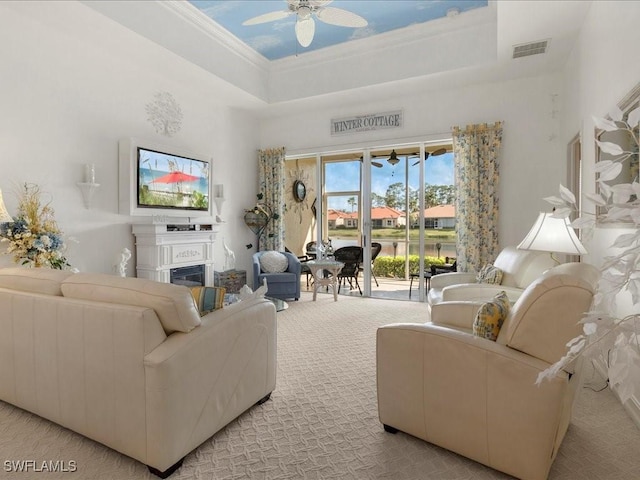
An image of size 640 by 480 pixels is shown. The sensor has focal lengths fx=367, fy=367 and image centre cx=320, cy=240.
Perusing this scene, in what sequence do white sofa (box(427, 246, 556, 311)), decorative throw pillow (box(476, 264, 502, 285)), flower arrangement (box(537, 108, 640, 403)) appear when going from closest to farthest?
flower arrangement (box(537, 108, 640, 403)) < white sofa (box(427, 246, 556, 311)) < decorative throw pillow (box(476, 264, 502, 285))

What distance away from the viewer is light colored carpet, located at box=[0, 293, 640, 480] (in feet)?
5.77

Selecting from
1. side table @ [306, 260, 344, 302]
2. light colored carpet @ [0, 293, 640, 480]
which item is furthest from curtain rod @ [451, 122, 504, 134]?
light colored carpet @ [0, 293, 640, 480]

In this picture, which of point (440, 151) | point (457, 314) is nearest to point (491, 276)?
point (457, 314)

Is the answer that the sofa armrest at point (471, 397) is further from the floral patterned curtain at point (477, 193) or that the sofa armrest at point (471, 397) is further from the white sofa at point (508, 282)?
the floral patterned curtain at point (477, 193)

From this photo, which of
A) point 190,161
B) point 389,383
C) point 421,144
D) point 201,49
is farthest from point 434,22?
point 389,383

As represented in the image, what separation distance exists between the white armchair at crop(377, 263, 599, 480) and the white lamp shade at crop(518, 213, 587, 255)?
0.97 m

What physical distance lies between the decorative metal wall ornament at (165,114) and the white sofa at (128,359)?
314 cm

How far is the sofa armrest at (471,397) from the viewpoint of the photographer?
1.56m

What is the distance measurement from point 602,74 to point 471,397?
9.29 feet

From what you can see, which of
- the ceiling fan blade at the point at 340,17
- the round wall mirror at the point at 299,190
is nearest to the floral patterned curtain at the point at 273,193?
the round wall mirror at the point at 299,190

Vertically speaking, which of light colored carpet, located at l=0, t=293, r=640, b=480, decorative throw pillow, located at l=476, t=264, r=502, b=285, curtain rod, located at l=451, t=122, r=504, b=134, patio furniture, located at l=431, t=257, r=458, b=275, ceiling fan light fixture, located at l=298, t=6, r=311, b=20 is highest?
ceiling fan light fixture, located at l=298, t=6, r=311, b=20

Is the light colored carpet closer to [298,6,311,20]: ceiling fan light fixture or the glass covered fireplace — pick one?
the glass covered fireplace

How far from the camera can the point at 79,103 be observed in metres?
3.98

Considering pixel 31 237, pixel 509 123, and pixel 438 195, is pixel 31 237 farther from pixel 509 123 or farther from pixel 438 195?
pixel 509 123
